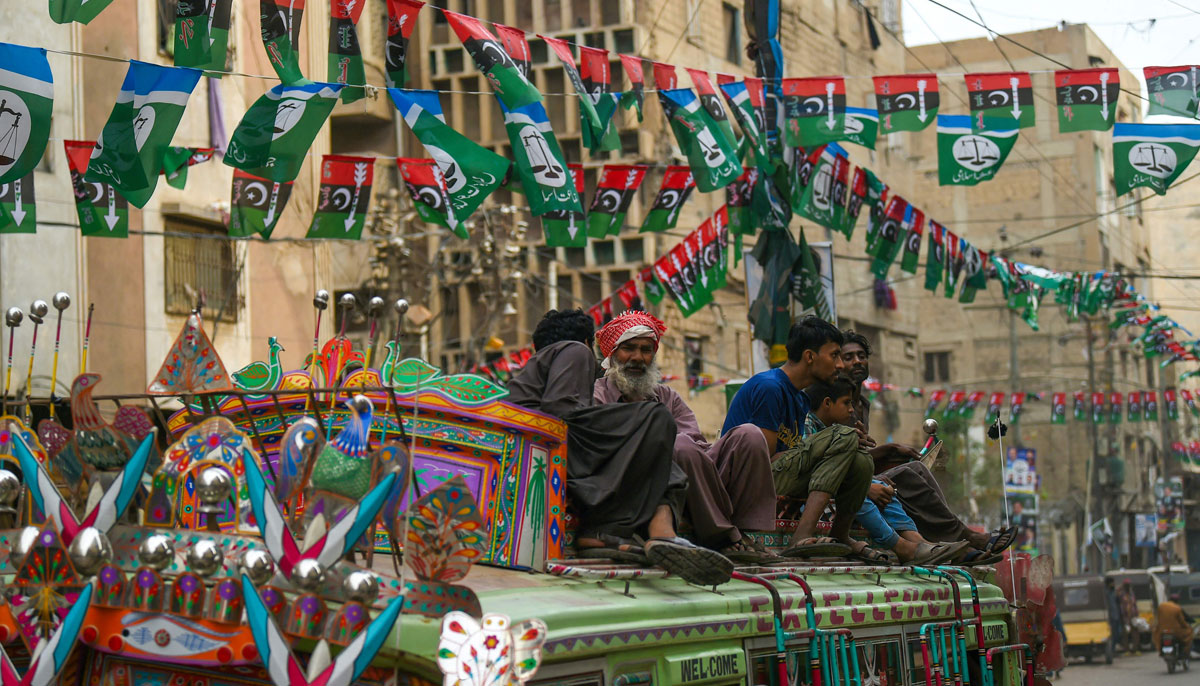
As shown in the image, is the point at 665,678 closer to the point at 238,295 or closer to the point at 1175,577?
the point at 238,295

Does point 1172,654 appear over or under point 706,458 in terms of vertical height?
under

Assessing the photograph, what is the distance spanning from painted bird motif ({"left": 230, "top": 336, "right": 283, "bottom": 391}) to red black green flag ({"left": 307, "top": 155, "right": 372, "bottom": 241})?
501 centimetres

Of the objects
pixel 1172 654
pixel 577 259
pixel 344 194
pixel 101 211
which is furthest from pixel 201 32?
pixel 577 259

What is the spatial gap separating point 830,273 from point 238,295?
8.88m

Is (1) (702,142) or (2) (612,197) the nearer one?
(1) (702,142)

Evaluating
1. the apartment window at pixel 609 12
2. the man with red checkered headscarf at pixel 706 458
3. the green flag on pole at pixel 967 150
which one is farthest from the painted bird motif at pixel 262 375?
the apartment window at pixel 609 12

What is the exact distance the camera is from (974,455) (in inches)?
1848

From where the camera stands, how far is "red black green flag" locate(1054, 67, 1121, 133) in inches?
434

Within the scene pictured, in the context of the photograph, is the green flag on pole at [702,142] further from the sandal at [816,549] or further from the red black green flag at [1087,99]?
the sandal at [816,549]

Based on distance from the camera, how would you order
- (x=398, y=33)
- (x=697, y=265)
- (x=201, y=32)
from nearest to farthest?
1. (x=201, y=32)
2. (x=398, y=33)
3. (x=697, y=265)

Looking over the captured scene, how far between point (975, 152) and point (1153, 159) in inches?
50.5

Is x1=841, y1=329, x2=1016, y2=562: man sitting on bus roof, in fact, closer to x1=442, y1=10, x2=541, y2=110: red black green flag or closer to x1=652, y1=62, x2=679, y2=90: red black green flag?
x1=442, y1=10, x2=541, y2=110: red black green flag

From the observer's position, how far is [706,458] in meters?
6.13

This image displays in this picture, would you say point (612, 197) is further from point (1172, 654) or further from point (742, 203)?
point (1172, 654)
